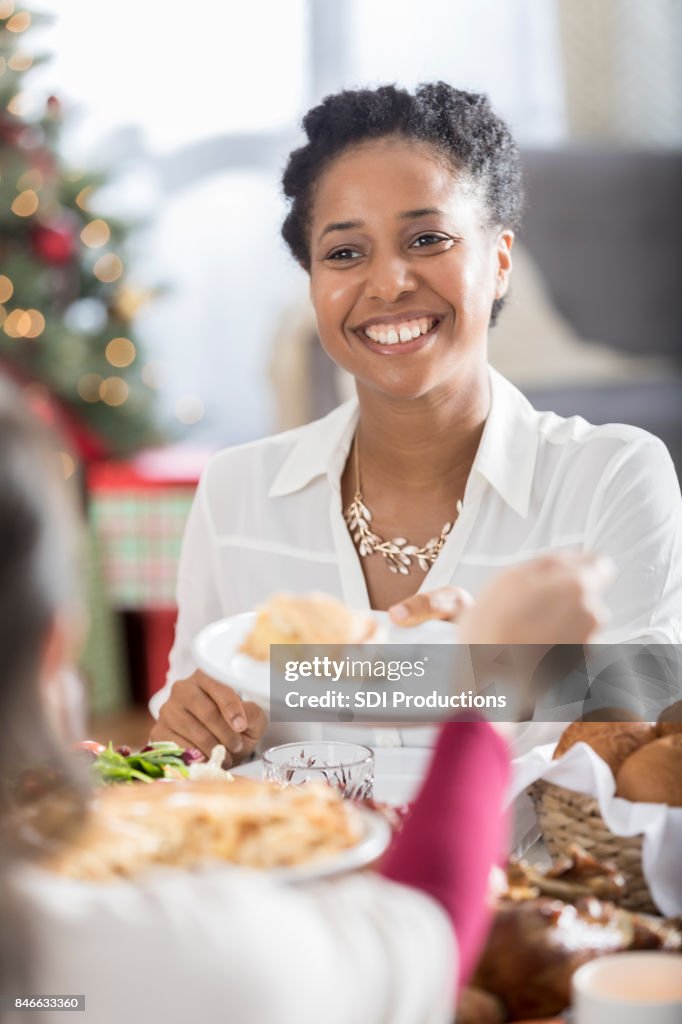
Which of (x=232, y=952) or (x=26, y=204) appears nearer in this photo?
(x=232, y=952)

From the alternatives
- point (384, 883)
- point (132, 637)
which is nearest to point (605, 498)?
point (384, 883)

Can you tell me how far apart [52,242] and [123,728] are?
121cm

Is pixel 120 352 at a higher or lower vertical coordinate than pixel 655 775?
higher

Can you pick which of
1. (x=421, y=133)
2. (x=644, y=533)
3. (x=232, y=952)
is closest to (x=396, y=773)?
(x=644, y=533)

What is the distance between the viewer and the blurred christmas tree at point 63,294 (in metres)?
2.79

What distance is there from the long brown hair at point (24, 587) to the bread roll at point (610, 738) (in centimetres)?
42

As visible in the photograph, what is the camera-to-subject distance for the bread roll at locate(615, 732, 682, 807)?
0.82 m

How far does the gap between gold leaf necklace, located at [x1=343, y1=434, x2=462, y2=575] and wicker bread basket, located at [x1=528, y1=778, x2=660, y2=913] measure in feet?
0.69

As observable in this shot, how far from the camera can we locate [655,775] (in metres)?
0.83

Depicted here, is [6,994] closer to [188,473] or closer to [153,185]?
[188,473]

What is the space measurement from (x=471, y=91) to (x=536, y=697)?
525 mm

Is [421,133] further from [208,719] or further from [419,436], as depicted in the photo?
[208,719]

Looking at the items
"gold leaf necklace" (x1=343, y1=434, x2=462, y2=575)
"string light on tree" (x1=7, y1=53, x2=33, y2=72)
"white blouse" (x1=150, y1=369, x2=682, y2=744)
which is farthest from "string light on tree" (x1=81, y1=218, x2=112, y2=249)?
"gold leaf necklace" (x1=343, y1=434, x2=462, y2=575)

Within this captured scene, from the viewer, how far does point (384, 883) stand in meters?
0.61
